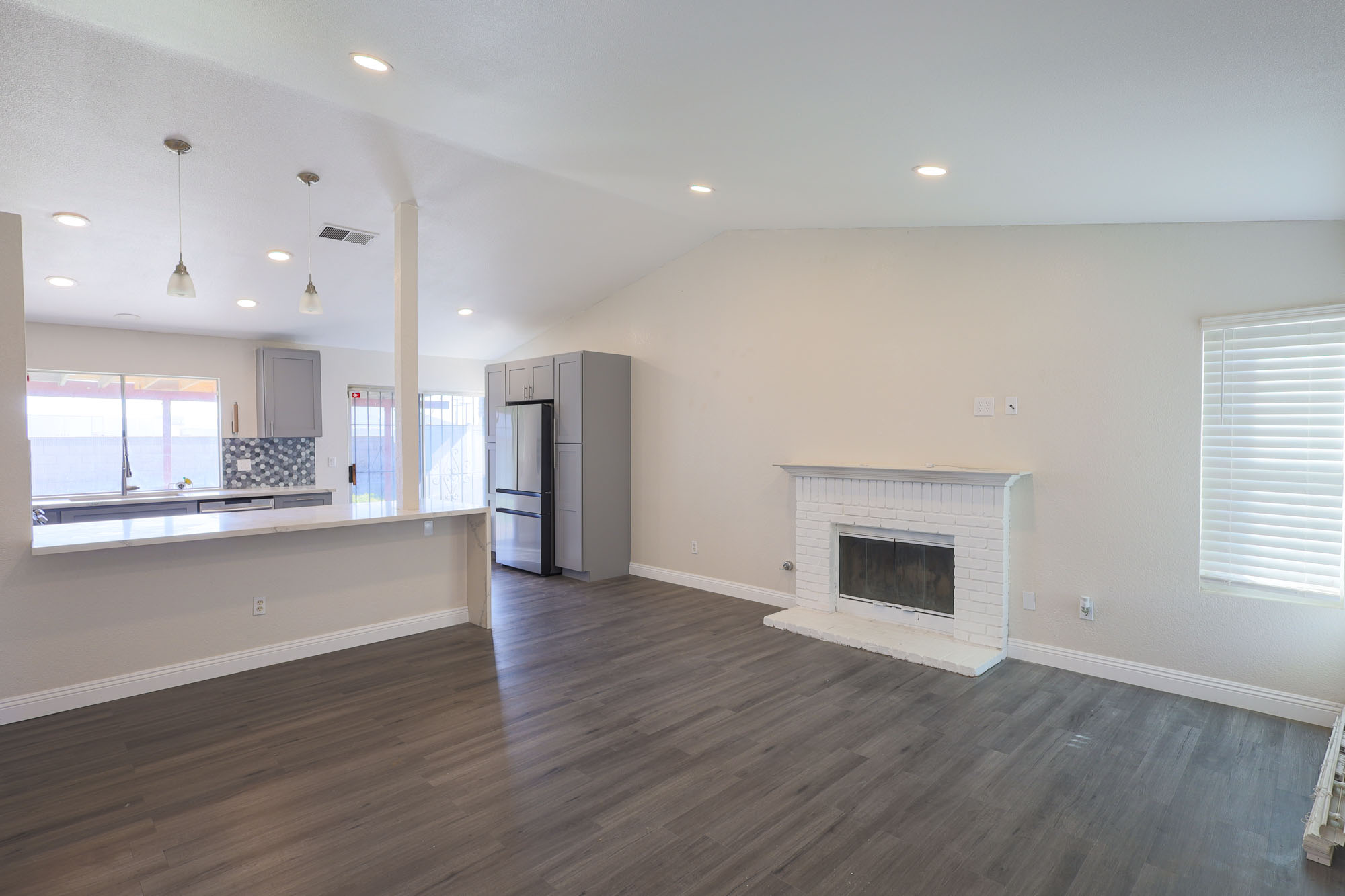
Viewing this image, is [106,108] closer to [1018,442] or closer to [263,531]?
[263,531]

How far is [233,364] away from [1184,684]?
26.4ft

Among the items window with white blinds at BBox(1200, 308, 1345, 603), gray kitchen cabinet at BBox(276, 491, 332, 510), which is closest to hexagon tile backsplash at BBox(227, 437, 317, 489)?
gray kitchen cabinet at BBox(276, 491, 332, 510)

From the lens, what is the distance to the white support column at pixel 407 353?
169 inches

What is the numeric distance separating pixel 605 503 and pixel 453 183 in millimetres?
3059

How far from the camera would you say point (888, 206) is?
3.88 meters

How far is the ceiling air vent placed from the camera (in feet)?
14.6

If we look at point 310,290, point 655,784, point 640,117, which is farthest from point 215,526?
point 640,117

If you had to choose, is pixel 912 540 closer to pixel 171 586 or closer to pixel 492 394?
pixel 171 586

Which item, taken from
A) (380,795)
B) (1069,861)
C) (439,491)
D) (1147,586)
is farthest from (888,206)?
(439,491)

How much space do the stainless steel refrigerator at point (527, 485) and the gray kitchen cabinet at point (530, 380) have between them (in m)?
0.19

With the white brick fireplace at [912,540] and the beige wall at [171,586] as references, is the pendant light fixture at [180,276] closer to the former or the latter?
the beige wall at [171,586]

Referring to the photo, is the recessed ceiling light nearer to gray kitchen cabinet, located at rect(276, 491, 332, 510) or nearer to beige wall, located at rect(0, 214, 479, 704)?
beige wall, located at rect(0, 214, 479, 704)

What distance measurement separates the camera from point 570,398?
602cm

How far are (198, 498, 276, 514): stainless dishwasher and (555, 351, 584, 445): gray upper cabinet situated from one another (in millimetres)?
2769
